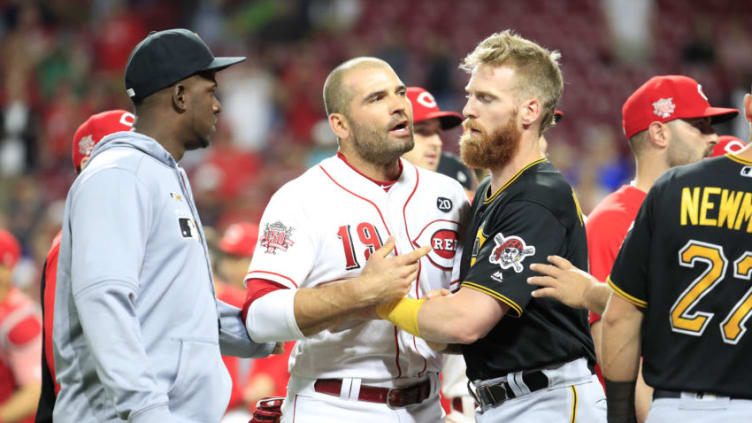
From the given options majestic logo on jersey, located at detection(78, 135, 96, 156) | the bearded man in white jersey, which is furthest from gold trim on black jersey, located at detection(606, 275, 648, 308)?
majestic logo on jersey, located at detection(78, 135, 96, 156)

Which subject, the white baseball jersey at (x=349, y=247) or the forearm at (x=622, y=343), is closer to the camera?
the forearm at (x=622, y=343)

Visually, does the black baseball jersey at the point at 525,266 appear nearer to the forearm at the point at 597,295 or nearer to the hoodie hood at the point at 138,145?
the forearm at the point at 597,295

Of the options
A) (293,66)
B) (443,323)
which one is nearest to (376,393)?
(443,323)

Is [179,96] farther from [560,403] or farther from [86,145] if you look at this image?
[560,403]

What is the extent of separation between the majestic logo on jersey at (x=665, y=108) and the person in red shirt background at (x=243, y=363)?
2773 millimetres

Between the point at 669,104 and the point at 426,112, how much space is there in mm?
1520

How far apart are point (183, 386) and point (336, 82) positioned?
1626 mm

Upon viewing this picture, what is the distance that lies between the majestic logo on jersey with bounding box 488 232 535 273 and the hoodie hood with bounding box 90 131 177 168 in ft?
4.29

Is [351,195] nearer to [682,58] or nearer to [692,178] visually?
[692,178]

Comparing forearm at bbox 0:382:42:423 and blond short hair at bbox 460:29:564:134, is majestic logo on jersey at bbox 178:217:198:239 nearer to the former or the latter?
blond short hair at bbox 460:29:564:134

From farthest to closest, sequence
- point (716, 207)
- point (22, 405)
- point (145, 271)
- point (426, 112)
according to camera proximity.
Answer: point (426, 112) → point (22, 405) → point (145, 271) → point (716, 207)

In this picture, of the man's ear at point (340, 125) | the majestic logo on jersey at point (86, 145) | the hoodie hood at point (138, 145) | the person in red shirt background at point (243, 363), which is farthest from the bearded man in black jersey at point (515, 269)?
the person in red shirt background at point (243, 363)

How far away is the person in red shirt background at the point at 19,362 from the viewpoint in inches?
200

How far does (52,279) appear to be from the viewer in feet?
13.4
